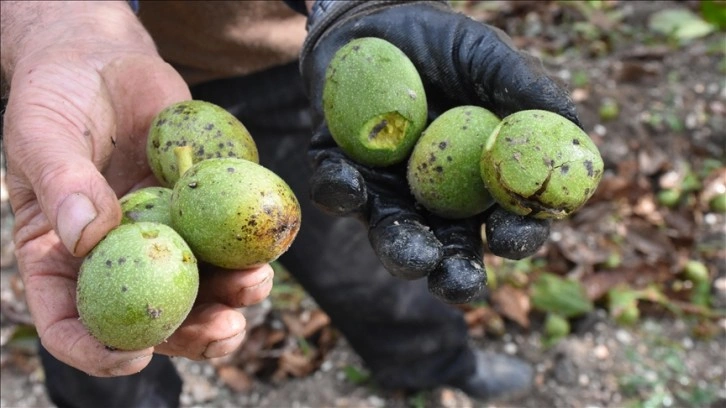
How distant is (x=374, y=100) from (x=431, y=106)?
0.34 metres

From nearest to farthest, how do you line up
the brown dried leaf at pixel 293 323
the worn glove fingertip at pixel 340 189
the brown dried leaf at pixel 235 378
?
the worn glove fingertip at pixel 340 189 < the brown dried leaf at pixel 235 378 < the brown dried leaf at pixel 293 323

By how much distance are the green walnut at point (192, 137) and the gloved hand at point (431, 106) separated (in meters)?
0.27

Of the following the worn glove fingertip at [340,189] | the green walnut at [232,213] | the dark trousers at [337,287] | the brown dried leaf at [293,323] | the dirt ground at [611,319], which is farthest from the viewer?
the brown dried leaf at [293,323]

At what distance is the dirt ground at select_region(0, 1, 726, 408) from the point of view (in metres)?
3.52

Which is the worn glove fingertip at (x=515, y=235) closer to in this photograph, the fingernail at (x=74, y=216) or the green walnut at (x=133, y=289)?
the green walnut at (x=133, y=289)

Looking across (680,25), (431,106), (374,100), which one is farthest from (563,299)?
(680,25)

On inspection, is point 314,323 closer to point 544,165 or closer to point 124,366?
point 124,366

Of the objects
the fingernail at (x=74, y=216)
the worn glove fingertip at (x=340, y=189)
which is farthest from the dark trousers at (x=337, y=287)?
the fingernail at (x=74, y=216)

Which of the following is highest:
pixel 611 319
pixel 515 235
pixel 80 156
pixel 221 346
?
pixel 80 156

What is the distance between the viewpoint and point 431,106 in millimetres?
2492

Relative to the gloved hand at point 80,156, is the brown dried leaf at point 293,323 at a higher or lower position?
lower

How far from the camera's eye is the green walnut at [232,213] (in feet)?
6.31

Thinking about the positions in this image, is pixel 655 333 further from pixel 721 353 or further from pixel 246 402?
pixel 246 402

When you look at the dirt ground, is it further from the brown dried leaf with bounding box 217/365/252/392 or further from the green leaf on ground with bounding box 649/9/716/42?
the green leaf on ground with bounding box 649/9/716/42
